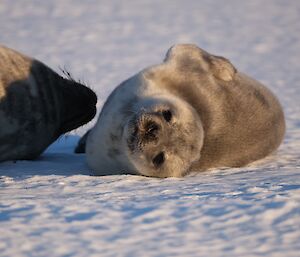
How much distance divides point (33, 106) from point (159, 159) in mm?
1190

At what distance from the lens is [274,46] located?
10.6m

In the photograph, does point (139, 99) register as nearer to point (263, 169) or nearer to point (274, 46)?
point (263, 169)

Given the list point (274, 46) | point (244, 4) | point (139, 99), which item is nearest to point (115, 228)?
point (139, 99)

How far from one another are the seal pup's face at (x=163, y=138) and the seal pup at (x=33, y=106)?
36.6 inches

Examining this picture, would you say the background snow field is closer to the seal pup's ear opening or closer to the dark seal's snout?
the dark seal's snout

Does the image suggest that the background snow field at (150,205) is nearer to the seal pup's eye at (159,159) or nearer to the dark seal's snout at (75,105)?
the seal pup's eye at (159,159)

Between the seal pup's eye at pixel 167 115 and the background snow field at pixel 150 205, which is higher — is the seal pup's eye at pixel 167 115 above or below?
above

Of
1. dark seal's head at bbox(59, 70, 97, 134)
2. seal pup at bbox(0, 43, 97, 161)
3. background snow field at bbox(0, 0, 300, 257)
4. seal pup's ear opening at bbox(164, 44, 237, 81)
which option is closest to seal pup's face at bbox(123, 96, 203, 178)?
background snow field at bbox(0, 0, 300, 257)

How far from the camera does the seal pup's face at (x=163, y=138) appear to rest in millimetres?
4312

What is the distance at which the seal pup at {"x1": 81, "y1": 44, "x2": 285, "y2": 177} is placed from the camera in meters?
4.41

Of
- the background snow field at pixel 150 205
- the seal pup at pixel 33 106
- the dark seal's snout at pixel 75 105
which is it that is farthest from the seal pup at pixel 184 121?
the dark seal's snout at pixel 75 105

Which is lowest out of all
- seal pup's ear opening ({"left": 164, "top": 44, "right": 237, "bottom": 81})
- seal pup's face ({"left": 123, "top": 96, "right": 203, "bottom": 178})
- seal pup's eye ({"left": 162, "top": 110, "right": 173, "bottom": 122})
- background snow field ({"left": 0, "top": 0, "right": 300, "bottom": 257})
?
background snow field ({"left": 0, "top": 0, "right": 300, "bottom": 257})

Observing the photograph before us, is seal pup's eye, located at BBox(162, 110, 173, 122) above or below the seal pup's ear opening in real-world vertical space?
below

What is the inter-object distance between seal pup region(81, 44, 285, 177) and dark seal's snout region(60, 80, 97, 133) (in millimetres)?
510
